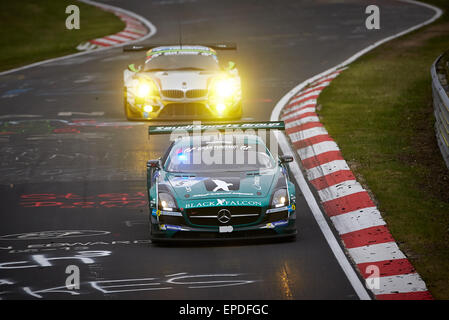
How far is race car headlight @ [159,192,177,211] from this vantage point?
39.4 feet

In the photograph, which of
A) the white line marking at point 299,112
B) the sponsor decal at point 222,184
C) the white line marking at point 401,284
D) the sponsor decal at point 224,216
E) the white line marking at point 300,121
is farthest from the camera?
the white line marking at point 299,112

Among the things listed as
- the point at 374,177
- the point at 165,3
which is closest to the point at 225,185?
the point at 374,177

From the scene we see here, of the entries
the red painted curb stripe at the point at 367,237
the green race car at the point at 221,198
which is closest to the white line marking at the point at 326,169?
the green race car at the point at 221,198

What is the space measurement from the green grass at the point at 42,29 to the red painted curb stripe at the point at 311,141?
1401 centimetres

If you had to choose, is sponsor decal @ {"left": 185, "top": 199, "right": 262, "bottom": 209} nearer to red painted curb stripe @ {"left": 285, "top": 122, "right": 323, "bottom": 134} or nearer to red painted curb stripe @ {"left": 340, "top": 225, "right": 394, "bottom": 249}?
red painted curb stripe @ {"left": 340, "top": 225, "right": 394, "bottom": 249}

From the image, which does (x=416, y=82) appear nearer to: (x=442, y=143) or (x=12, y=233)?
(x=442, y=143)

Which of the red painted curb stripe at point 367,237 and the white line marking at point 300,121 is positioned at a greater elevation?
the white line marking at point 300,121

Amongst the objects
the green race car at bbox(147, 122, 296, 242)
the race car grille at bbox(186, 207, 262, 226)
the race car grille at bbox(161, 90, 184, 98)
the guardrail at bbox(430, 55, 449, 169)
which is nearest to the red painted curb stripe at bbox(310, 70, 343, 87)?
the race car grille at bbox(161, 90, 184, 98)

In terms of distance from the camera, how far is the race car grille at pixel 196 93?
1995 centimetres

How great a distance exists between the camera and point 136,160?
17.2 m

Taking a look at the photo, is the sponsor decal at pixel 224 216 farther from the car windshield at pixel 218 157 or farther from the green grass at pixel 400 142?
the green grass at pixel 400 142

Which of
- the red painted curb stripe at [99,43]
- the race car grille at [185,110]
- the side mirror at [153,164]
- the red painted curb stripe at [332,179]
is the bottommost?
the red painted curb stripe at [332,179]

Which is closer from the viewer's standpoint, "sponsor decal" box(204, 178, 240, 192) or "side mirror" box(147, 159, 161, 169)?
"sponsor decal" box(204, 178, 240, 192)

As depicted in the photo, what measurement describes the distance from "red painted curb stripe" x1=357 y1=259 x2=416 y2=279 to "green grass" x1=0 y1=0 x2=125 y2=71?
2058 centimetres
